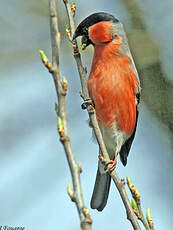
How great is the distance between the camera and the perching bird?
366cm

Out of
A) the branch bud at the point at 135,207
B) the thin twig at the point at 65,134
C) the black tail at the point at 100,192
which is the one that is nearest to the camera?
the thin twig at the point at 65,134

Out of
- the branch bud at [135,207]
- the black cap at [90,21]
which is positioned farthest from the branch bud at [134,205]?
the black cap at [90,21]

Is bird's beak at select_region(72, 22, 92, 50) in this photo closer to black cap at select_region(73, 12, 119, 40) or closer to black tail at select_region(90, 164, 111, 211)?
black cap at select_region(73, 12, 119, 40)

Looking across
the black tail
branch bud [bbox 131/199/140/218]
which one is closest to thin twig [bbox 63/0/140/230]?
branch bud [bbox 131/199/140/218]

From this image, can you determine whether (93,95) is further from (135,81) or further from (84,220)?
(84,220)

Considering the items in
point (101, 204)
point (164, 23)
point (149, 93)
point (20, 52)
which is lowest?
point (101, 204)

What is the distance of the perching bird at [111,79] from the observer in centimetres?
366

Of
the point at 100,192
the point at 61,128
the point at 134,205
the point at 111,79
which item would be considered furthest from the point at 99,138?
the point at 100,192

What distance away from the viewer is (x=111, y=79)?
3676 mm

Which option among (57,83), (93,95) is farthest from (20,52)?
(57,83)

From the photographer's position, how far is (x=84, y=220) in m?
1.48

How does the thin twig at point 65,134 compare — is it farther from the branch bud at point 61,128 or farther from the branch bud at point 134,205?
the branch bud at point 134,205

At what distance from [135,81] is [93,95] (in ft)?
1.49

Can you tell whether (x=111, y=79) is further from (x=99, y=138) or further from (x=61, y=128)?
(x=61, y=128)
